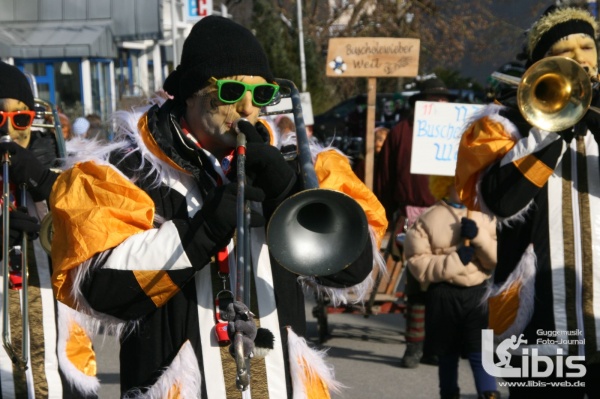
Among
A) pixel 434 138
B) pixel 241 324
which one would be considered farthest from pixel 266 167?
pixel 434 138

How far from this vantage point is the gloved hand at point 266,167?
9.21 feet

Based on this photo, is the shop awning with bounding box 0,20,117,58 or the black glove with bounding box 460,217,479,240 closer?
the black glove with bounding box 460,217,479,240

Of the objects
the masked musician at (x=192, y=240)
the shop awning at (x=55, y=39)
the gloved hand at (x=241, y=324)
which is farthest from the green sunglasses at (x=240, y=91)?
the shop awning at (x=55, y=39)

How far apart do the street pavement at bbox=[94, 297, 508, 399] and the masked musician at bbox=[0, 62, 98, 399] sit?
1480 mm

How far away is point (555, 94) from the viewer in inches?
155

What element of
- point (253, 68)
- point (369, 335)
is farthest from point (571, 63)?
point (369, 335)

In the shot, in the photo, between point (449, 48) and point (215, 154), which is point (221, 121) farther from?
point (449, 48)

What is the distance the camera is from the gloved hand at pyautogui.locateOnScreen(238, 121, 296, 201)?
2.81 meters

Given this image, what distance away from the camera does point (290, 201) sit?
9.01 ft

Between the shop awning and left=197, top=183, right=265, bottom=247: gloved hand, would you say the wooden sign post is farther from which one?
the shop awning

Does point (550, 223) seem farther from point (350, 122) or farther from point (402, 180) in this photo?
point (350, 122)

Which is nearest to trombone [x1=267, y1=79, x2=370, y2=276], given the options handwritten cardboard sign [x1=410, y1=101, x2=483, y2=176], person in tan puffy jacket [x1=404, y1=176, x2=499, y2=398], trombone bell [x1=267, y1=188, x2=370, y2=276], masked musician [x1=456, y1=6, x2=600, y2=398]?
trombone bell [x1=267, y1=188, x2=370, y2=276]

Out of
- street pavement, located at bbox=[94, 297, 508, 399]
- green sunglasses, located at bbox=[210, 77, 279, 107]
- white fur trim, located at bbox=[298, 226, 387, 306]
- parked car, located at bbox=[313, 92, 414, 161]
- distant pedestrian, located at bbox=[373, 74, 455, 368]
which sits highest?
green sunglasses, located at bbox=[210, 77, 279, 107]

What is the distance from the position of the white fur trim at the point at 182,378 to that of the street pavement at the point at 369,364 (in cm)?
317
